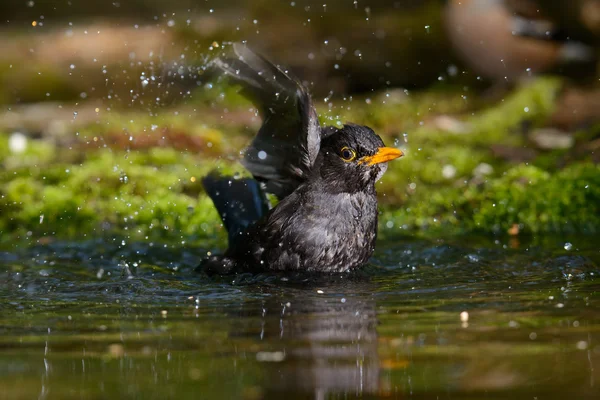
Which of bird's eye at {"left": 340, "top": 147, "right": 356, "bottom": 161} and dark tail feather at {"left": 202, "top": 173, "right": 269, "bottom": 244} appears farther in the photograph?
dark tail feather at {"left": 202, "top": 173, "right": 269, "bottom": 244}

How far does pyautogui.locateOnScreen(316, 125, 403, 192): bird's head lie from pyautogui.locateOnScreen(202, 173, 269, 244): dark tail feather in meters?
0.72

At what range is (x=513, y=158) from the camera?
26.5 feet

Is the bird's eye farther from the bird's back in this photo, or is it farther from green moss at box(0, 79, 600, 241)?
green moss at box(0, 79, 600, 241)

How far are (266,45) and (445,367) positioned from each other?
9.26m

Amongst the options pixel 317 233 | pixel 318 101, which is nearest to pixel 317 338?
pixel 317 233

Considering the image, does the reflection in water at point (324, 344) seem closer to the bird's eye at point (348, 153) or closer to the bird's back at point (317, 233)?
the bird's back at point (317, 233)

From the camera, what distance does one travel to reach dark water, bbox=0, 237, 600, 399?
2.80 metres

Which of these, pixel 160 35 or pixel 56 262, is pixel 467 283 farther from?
pixel 160 35

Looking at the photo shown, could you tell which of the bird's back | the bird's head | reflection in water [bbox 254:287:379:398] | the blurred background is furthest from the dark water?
the blurred background

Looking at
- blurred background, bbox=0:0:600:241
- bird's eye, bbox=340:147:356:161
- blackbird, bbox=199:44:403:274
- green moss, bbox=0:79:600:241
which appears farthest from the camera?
blurred background, bbox=0:0:600:241

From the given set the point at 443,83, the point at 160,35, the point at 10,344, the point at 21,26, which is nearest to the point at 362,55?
the point at 443,83

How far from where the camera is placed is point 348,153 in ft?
17.2

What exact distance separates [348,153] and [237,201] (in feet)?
3.35

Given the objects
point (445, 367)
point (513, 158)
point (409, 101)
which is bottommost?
point (445, 367)
